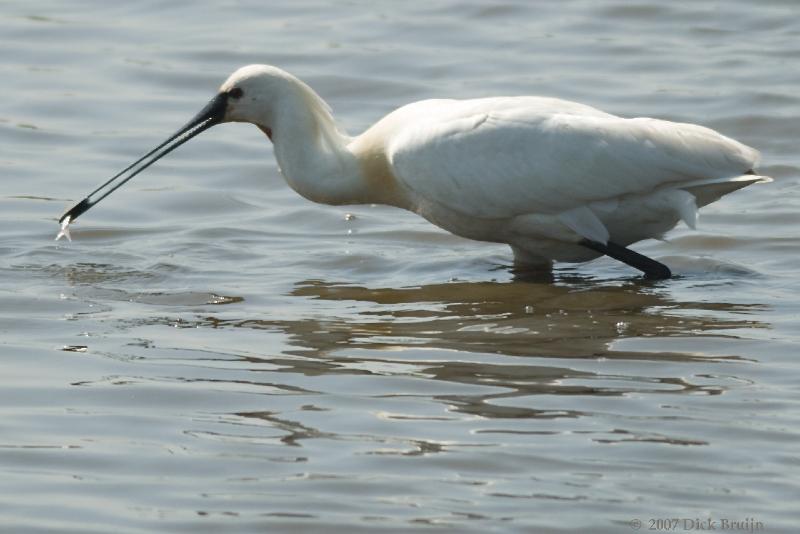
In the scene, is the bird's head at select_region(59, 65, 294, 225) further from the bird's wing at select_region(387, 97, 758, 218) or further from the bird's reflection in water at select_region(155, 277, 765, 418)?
→ the bird's reflection in water at select_region(155, 277, 765, 418)

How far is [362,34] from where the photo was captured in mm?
18281

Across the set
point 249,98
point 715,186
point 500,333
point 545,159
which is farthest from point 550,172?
point 249,98

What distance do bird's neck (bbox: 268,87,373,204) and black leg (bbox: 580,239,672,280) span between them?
4.78 feet

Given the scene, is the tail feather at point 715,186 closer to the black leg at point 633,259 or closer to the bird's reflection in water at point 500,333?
the black leg at point 633,259

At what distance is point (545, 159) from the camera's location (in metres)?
10.3

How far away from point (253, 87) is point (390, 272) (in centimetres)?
142

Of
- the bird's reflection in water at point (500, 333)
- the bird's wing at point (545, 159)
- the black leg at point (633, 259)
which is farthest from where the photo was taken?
the black leg at point (633, 259)

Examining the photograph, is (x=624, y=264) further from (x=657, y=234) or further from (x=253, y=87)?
(x=253, y=87)

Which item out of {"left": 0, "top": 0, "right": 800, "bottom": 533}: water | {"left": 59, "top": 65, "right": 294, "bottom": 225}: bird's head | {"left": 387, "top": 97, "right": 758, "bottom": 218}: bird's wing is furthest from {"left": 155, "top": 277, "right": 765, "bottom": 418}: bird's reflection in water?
{"left": 59, "top": 65, "right": 294, "bottom": 225}: bird's head

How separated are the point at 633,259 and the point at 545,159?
33.0 inches

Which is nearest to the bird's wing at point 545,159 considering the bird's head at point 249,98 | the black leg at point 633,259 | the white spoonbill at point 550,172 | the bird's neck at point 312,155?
the white spoonbill at point 550,172

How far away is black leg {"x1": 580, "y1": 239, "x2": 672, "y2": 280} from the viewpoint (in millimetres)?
10484

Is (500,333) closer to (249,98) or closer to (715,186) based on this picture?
(715,186)

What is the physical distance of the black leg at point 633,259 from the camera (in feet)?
34.4
